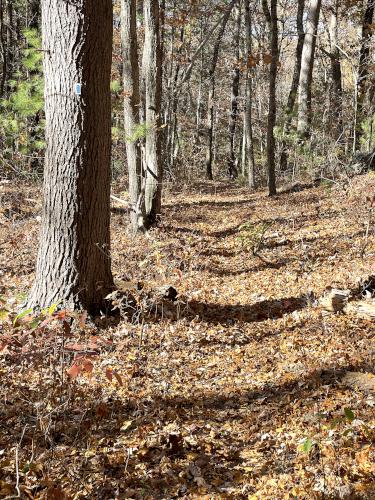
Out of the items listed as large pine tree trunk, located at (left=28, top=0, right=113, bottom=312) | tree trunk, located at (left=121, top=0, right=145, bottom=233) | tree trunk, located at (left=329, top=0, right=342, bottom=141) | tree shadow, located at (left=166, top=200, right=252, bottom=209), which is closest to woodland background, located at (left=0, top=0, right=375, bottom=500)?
tree trunk, located at (left=121, top=0, right=145, bottom=233)

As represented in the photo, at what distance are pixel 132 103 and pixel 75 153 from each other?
17.5ft

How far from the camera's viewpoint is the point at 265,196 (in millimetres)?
14922

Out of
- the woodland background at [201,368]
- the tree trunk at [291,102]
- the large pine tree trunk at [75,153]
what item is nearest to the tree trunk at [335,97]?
the tree trunk at [291,102]

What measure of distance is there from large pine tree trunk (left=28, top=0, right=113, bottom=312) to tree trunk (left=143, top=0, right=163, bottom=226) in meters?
4.53

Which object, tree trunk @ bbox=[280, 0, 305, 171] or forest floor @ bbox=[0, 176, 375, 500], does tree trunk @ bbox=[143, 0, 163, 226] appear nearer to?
forest floor @ bbox=[0, 176, 375, 500]

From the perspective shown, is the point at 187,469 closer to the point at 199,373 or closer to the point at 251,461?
the point at 251,461

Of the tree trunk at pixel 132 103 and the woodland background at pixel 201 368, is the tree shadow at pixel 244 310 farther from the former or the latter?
the tree trunk at pixel 132 103

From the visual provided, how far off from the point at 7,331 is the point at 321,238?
5.86 metres

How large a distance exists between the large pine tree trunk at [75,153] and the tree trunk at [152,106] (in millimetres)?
4529

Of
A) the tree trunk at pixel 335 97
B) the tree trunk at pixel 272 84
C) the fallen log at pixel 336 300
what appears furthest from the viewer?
the tree trunk at pixel 335 97

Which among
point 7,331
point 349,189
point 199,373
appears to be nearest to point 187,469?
point 199,373

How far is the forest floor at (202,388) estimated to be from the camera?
3.33 meters

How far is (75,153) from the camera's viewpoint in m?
5.38

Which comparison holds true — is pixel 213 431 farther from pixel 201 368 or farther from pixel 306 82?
pixel 306 82
